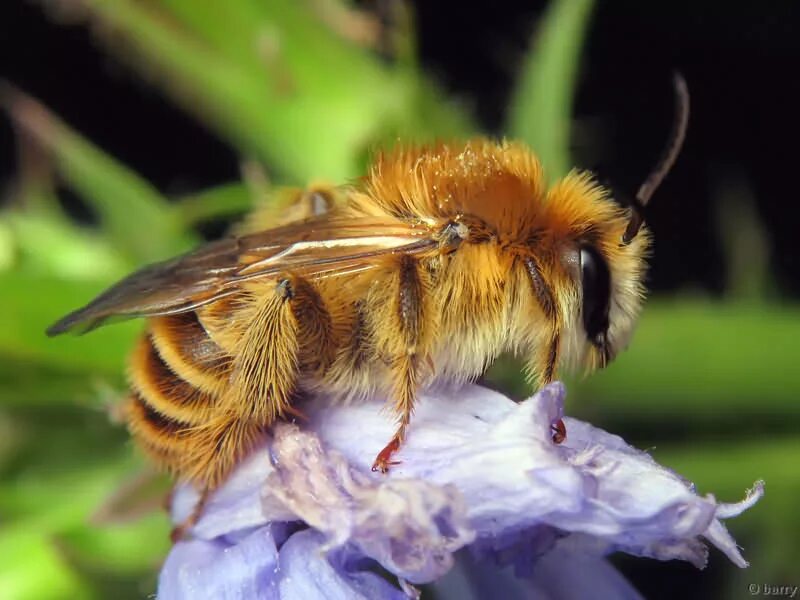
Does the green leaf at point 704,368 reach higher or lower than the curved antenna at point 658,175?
lower

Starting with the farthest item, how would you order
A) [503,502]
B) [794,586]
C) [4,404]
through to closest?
1. [794,586]
2. [4,404]
3. [503,502]

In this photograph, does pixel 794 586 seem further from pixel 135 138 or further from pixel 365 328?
pixel 135 138

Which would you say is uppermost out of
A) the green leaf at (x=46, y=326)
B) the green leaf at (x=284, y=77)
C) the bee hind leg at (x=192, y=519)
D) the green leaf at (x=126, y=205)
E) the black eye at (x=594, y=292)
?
the green leaf at (x=284, y=77)

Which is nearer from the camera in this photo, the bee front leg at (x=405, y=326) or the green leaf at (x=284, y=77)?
the bee front leg at (x=405, y=326)

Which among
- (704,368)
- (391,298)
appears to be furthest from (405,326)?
(704,368)

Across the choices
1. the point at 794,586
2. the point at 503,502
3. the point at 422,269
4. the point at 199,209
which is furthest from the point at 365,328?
the point at 794,586

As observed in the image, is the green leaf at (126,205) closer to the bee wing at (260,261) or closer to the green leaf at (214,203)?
the green leaf at (214,203)

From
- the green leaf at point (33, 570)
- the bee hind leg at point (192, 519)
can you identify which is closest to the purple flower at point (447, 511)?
the bee hind leg at point (192, 519)
